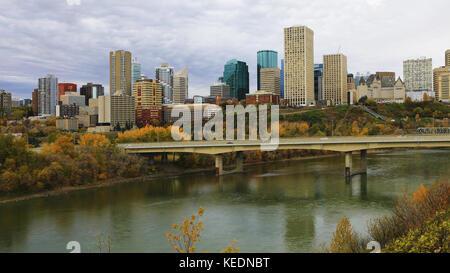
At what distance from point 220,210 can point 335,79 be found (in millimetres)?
154132

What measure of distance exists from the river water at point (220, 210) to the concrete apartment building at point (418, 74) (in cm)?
15474

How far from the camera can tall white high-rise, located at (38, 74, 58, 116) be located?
15250 centimetres

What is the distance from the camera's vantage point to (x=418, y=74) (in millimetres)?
180875

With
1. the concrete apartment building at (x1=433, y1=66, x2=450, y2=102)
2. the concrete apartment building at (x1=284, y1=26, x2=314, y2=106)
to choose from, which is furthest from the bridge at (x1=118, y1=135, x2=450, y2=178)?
the concrete apartment building at (x1=433, y1=66, x2=450, y2=102)

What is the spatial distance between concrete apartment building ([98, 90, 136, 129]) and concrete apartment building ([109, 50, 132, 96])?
226 ft

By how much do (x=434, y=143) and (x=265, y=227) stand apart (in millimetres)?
25666

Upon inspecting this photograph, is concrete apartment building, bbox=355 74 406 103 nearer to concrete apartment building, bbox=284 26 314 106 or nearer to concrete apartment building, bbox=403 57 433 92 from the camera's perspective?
concrete apartment building, bbox=403 57 433 92

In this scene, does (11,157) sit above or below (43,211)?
above

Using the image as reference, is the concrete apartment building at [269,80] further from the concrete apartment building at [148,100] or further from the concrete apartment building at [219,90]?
the concrete apartment building at [148,100]

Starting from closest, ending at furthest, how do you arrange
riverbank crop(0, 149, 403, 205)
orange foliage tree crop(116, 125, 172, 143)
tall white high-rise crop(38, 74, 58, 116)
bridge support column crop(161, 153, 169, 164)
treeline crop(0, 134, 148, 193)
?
1. riverbank crop(0, 149, 403, 205)
2. treeline crop(0, 134, 148, 193)
3. bridge support column crop(161, 153, 169, 164)
4. orange foliage tree crop(116, 125, 172, 143)
5. tall white high-rise crop(38, 74, 58, 116)

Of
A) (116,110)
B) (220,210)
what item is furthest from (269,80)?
(220,210)
